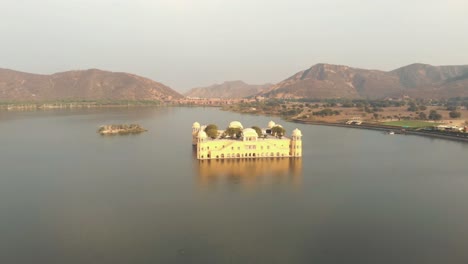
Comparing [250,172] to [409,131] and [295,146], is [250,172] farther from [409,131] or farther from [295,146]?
[409,131]

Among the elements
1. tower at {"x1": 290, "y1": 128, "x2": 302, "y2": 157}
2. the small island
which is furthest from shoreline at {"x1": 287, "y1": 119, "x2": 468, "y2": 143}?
the small island

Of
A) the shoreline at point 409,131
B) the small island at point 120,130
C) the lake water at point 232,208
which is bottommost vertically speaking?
the lake water at point 232,208

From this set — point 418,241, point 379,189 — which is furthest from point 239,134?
point 418,241

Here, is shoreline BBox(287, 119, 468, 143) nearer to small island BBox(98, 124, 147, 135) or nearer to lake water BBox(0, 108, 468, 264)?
lake water BBox(0, 108, 468, 264)

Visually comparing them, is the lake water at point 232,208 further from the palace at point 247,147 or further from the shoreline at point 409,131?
the shoreline at point 409,131

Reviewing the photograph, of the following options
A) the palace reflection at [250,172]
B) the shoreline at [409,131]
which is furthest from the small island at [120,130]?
the shoreline at [409,131]

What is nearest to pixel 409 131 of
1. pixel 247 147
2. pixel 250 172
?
pixel 247 147
